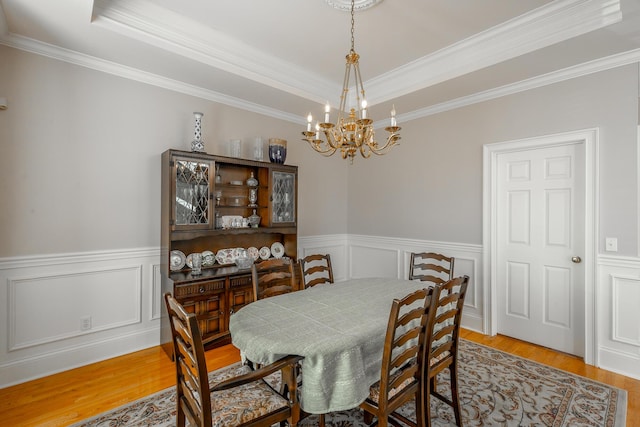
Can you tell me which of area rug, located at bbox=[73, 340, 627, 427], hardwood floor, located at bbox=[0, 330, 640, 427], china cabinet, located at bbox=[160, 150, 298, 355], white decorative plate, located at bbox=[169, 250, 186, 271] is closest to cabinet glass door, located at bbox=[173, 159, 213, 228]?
china cabinet, located at bbox=[160, 150, 298, 355]

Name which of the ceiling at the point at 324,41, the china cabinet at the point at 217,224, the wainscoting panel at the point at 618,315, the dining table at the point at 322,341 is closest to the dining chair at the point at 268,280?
the dining table at the point at 322,341

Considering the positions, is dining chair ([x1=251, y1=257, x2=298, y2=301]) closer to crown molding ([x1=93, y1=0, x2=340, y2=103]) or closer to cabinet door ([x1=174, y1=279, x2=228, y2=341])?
cabinet door ([x1=174, y1=279, x2=228, y2=341])

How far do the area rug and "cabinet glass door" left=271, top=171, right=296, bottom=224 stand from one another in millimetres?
1985

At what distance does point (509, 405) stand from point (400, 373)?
119 centimetres

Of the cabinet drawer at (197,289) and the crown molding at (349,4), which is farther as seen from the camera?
→ the cabinet drawer at (197,289)

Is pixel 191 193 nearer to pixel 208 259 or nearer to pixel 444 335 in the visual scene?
pixel 208 259

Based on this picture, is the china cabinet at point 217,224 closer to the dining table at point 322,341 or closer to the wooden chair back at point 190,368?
the dining table at point 322,341

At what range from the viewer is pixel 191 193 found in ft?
9.98

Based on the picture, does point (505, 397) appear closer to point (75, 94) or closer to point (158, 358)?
point (158, 358)

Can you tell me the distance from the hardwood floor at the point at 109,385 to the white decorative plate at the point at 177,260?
815 mm

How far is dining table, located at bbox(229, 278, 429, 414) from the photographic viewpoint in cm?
144

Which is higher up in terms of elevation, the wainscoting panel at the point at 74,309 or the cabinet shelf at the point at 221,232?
the cabinet shelf at the point at 221,232

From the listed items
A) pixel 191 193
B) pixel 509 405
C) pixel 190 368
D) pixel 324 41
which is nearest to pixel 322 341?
pixel 190 368

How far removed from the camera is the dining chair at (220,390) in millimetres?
1248
